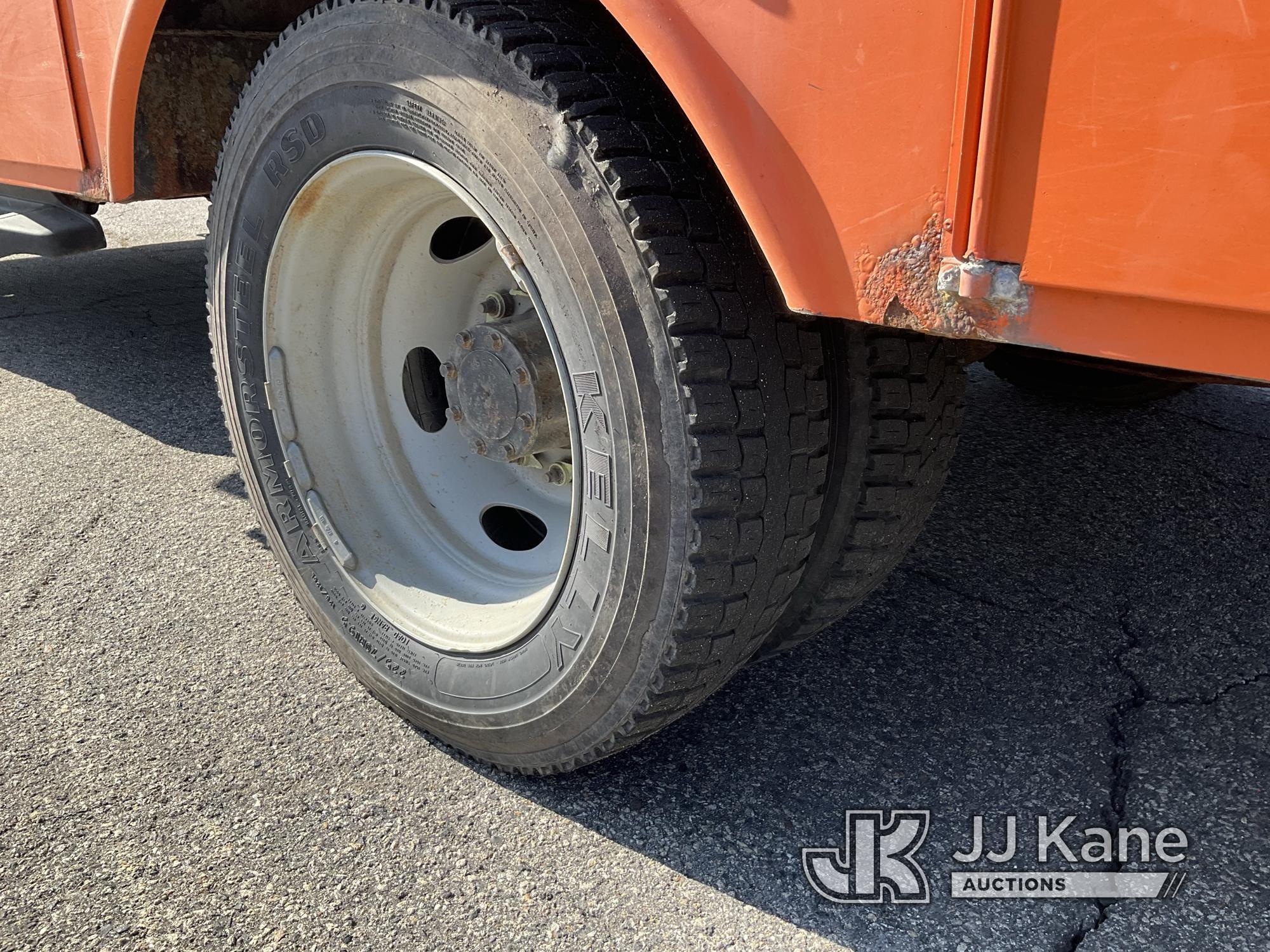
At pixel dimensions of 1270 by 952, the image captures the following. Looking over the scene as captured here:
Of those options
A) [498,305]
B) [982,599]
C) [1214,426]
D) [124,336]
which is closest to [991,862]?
[982,599]

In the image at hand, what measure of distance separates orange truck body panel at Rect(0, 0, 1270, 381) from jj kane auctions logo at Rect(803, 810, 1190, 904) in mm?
985

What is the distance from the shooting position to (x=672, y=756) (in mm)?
2006

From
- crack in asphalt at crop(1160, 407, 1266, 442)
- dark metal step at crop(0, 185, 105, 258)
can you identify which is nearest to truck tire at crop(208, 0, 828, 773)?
dark metal step at crop(0, 185, 105, 258)

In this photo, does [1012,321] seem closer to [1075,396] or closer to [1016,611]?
[1016,611]

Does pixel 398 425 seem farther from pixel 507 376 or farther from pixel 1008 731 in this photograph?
pixel 1008 731

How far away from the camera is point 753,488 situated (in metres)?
1.54

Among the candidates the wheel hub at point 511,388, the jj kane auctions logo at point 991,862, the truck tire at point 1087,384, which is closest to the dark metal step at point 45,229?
the wheel hub at point 511,388

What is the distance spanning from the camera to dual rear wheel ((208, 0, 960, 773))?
4.86 feet

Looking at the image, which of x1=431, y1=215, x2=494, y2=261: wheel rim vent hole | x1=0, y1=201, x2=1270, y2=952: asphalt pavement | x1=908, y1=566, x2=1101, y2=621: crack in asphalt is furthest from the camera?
x1=908, y1=566, x2=1101, y2=621: crack in asphalt

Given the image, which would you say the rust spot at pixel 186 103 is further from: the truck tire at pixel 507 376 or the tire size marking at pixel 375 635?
the tire size marking at pixel 375 635

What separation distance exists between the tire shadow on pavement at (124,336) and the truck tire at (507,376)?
1.43 metres

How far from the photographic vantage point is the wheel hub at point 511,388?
186 centimetres

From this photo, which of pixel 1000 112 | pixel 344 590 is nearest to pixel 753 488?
pixel 1000 112

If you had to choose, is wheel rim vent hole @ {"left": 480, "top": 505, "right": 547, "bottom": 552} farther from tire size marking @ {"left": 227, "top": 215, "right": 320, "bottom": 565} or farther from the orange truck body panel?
the orange truck body panel
